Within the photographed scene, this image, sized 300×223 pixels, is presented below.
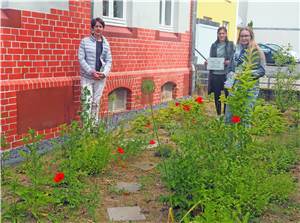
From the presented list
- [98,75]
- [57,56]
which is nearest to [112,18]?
[57,56]

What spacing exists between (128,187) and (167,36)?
273 inches

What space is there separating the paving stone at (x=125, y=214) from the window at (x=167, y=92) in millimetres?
7037

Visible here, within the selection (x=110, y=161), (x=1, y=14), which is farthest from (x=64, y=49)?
(x=110, y=161)

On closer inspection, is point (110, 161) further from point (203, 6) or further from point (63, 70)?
point (203, 6)

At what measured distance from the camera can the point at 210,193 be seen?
3553 mm

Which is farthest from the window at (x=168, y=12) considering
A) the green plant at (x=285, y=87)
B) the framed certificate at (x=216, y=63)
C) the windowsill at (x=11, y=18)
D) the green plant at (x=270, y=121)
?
the windowsill at (x=11, y=18)

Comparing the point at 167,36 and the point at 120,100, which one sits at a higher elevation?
the point at 167,36

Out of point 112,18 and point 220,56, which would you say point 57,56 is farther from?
point 220,56

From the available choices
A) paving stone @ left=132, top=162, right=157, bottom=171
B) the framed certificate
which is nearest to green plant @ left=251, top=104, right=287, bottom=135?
the framed certificate

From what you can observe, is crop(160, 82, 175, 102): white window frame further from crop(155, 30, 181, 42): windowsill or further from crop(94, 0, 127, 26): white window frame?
crop(94, 0, 127, 26): white window frame

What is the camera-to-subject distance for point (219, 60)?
816 centimetres

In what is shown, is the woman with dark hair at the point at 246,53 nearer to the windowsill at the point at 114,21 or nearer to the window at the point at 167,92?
the windowsill at the point at 114,21

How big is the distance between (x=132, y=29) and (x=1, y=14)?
3.91m

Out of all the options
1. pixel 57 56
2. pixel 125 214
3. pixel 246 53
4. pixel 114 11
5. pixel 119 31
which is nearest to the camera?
pixel 125 214
